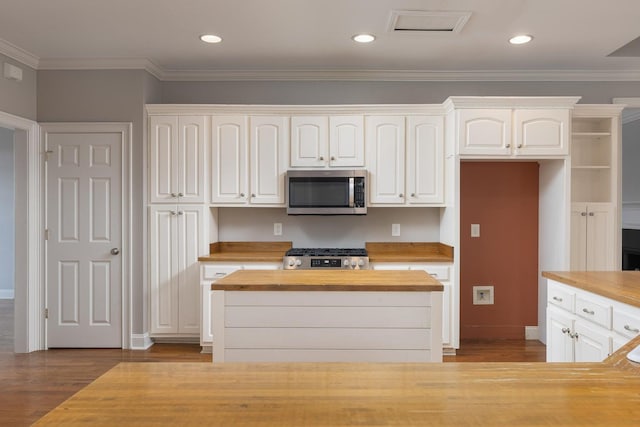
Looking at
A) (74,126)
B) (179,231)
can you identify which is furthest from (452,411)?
(74,126)

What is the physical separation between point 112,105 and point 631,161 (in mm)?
6591

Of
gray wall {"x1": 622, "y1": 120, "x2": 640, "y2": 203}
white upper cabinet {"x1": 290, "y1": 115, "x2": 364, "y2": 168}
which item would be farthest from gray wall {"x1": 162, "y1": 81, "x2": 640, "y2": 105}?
gray wall {"x1": 622, "y1": 120, "x2": 640, "y2": 203}

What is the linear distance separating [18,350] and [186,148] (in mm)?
2317

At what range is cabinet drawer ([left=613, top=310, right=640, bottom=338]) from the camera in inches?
79.5

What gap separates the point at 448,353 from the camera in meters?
4.03

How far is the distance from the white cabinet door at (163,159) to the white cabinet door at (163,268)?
0.45ft

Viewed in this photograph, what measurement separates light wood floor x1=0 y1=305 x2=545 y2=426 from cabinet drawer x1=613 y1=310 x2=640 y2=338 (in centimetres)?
185

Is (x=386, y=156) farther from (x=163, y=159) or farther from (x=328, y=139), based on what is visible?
(x=163, y=159)

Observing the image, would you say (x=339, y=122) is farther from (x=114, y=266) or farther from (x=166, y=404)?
(x=166, y=404)

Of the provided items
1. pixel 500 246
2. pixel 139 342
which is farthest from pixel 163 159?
pixel 500 246

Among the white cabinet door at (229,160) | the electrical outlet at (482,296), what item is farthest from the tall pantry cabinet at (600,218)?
the white cabinet door at (229,160)

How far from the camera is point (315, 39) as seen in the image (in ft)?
12.0

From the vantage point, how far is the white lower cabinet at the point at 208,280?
159 inches

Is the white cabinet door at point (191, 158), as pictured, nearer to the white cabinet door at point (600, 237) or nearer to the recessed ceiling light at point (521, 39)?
the recessed ceiling light at point (521, 39)
